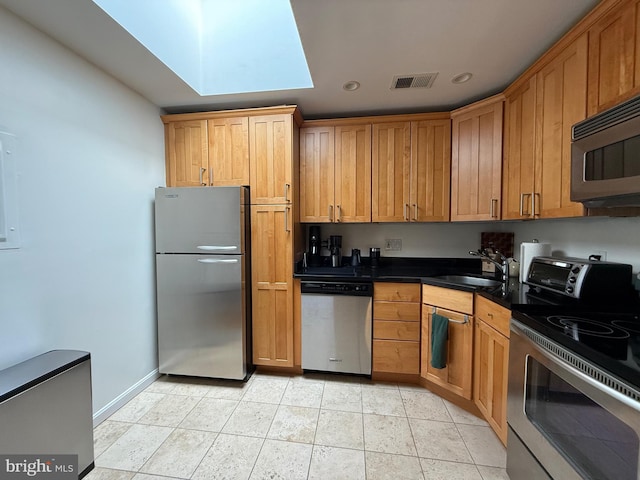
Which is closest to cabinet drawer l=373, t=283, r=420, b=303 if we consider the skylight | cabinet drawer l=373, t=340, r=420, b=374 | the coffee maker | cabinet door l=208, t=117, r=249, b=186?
cabinet drawer l=373, t=340, r=420, b=374

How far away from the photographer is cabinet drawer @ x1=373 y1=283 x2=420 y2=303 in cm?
218

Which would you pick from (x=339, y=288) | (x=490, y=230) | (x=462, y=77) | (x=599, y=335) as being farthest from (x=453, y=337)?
(x=462, y=77)

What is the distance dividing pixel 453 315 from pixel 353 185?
4.47 ft

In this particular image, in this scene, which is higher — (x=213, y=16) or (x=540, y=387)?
(x=213, y=16)

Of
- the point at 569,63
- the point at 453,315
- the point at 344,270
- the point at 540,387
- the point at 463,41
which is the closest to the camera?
the point at 540,387

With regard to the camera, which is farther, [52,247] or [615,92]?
[52,247]

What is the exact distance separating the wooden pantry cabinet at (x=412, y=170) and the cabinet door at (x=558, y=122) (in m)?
0.74

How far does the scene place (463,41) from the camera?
1.57m

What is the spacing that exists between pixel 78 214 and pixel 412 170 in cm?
251

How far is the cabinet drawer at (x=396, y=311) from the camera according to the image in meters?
2.19

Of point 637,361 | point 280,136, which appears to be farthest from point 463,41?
point 637,361

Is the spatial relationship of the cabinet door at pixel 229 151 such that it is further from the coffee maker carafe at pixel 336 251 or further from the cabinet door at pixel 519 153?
the cabinet door at pixel 519 153

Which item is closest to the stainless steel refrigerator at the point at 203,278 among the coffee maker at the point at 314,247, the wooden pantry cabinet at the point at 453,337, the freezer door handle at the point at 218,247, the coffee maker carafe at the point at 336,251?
the freezer door handle at the point at 218,247

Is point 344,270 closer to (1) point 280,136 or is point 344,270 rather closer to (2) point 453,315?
(2) point 453,315
